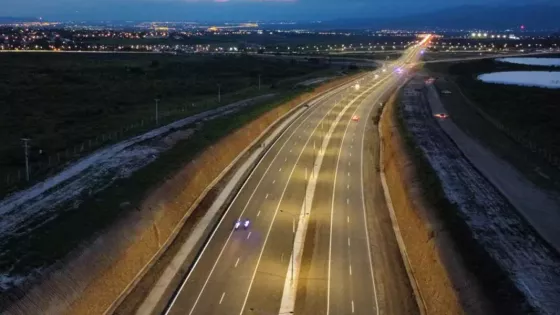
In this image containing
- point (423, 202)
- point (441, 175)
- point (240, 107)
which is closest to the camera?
point (423, 202)

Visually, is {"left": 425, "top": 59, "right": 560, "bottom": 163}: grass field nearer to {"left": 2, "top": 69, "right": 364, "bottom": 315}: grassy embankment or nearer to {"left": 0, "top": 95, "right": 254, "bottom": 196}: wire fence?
{"left": 2, "top": 69, "right": 364, "bottom": 315}: grassy embankment

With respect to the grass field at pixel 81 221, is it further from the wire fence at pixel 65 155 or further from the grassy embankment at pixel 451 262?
the grassy embankment at pixel 451 262

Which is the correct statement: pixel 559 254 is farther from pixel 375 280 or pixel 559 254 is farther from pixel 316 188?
pixel 316 188

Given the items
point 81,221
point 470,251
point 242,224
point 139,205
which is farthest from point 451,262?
point 81,221

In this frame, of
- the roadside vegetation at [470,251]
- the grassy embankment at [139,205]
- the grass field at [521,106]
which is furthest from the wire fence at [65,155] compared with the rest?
the grass field at [521,106]

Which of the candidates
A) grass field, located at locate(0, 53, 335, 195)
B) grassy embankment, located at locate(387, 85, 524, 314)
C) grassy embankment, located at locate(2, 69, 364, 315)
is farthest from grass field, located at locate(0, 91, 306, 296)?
grassy embankment, located at locate(387, 85, 524, 314)

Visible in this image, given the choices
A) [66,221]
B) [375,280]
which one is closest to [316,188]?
[375,280]
